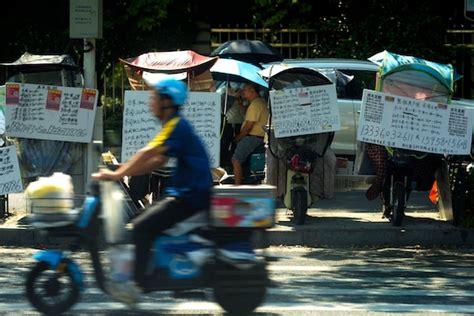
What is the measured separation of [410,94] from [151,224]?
5.82 metres

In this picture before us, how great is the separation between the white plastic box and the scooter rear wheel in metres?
0.29

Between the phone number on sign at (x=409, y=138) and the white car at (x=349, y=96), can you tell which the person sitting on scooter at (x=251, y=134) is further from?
the white car at (x=349, y=96)

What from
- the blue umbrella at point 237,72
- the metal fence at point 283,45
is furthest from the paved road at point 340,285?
the metal fence at point 283,45

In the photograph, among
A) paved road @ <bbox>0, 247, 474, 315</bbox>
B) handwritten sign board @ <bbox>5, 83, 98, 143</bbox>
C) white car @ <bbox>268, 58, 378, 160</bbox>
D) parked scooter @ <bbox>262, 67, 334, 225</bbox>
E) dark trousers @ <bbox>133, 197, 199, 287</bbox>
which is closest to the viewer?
dark trousers @ <bbox>133, 197, 199, 287</bbox>

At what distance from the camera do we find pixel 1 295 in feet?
28.1

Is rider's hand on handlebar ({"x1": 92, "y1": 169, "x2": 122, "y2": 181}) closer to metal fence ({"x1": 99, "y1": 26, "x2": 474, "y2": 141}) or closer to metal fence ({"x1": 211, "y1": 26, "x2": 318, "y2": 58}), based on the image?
metal fence ({"x1": 99, "y1": 26, "x2": 474, "y2": 141})

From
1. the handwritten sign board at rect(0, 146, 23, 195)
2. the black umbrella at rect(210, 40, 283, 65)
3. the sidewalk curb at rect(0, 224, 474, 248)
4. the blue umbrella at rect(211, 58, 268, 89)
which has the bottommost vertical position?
the sidewalk curb at rect(0, 224, 474, 248)

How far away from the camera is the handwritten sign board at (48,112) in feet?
40.3

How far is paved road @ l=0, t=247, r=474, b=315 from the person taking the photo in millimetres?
8062

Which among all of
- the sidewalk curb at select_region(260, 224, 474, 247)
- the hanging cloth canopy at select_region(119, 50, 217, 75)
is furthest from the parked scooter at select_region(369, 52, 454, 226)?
the hanging cloth canopy at select_region(119, 50, 217, 75)

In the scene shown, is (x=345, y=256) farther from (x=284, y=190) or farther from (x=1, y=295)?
(x=1, y=295)

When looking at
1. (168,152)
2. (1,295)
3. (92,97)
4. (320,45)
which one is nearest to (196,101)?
(92,97)

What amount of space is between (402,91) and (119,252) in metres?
5.80

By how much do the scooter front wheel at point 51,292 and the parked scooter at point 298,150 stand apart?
4834mm
